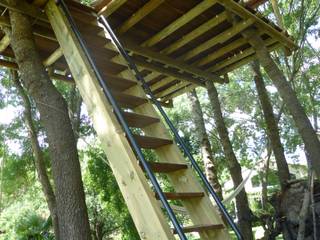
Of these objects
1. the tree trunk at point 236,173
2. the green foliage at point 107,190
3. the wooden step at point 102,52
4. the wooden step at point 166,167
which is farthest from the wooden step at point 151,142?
the green foliage at point 107,190

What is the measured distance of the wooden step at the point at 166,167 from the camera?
258cm

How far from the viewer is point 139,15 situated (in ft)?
12.0

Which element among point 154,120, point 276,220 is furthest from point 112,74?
point 276,220

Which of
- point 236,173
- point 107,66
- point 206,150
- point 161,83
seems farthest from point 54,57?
point 236,173

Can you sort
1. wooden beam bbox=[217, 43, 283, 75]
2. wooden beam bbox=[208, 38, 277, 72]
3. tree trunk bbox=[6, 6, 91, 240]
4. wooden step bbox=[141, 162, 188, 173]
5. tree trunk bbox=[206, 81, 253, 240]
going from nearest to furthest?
wooden step bbox=[141, 162, 188, 173]
tree trunk bbox=[6, 6, 91, 240]
wooden beam bbox=[208, 38, 277, 72]
wooden beam bbox=[217, 43, 283, 75]
tree trunk bbox=[206, 81, 253, 240]

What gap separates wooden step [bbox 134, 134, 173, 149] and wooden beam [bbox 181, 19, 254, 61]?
74.6 inches

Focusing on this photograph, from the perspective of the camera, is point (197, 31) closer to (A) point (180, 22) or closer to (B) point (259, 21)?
(A) point (180, 22)

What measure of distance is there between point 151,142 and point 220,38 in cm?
206

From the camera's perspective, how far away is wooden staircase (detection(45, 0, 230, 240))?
2238mm

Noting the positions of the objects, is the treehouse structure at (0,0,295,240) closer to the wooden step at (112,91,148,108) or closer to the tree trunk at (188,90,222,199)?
the wooden step at (112,91,148,108)

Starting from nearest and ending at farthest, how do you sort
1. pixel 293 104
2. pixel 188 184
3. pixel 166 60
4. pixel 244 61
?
pixel 188 184, pixel 293 104, pixel 166 60, pixel 244 61

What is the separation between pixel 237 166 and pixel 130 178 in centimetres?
424

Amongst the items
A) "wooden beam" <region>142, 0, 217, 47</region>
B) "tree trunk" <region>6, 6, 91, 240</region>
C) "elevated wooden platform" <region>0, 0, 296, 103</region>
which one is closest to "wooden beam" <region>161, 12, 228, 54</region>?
"elevated wooden platform" <region>0, 0, 296, 103</region>

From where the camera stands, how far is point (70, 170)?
2.79m
